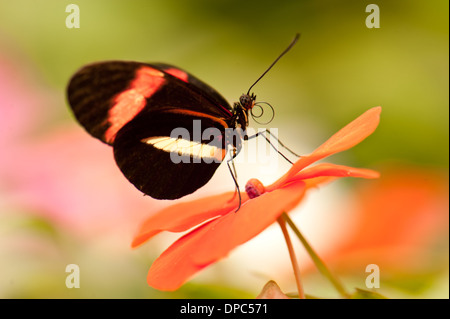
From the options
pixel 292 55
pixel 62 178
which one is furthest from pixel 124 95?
pixel 292 55

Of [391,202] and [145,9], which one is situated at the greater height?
[145,9]

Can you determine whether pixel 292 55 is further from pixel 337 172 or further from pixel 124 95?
pixel 337 172

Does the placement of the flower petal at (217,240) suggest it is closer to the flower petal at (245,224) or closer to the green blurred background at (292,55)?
the flower petal at (245,224)

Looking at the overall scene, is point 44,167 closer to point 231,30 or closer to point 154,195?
point 154,195

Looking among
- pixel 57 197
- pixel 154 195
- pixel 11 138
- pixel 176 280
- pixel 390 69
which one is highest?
pixel 390 69

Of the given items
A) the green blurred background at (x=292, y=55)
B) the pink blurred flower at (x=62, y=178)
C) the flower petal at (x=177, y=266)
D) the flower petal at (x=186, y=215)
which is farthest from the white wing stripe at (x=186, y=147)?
the green blurred background at (x=292, y=55)

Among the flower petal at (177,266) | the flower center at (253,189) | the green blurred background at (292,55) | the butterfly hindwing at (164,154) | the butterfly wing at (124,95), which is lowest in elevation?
the flower petal at (177,266)

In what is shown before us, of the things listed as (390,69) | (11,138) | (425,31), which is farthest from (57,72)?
(425,31)
